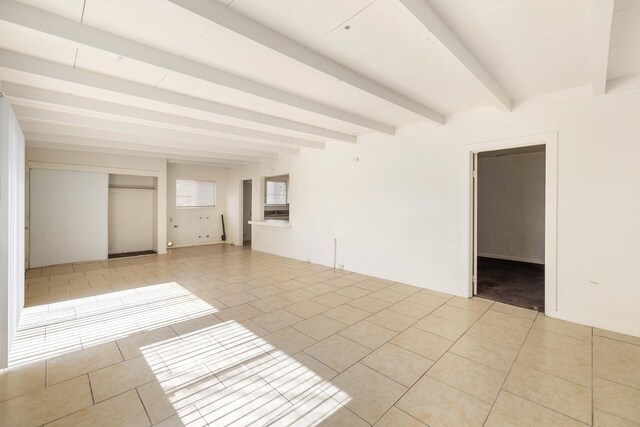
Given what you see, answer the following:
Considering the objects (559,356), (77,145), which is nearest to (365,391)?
(559,356)

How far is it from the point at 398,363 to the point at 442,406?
1.75ft

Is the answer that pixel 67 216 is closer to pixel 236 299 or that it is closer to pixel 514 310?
pixel 236 299

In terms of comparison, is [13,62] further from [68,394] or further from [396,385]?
[396,385]

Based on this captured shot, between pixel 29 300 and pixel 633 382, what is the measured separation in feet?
22.2

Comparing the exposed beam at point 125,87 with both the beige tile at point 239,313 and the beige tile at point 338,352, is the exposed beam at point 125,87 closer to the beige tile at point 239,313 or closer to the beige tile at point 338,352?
the beige tile at point 239,313

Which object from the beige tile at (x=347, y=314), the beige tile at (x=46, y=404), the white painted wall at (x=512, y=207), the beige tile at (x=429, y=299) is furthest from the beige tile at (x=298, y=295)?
the white painted wall at (x=512, y=207)

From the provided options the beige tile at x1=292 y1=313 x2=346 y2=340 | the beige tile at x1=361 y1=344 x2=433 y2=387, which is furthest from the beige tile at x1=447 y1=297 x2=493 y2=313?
the beige tile at x1=292 y1=313 x2=346 y2=340

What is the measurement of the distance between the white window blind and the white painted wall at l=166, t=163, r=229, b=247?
6.36ft

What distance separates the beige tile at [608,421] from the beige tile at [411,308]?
1683 millimetres

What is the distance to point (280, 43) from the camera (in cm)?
215

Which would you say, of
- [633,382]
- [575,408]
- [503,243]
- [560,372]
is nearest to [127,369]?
[575,408]

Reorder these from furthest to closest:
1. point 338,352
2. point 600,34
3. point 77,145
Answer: point 77,145 < point 338,352 < point 600,34

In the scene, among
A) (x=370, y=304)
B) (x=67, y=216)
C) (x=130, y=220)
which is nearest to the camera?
(x=370, y=304)

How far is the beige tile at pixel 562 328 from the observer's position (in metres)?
2.92
